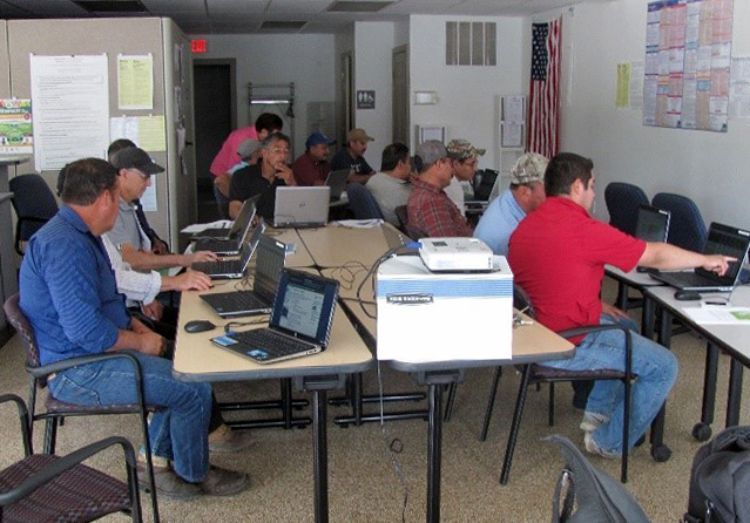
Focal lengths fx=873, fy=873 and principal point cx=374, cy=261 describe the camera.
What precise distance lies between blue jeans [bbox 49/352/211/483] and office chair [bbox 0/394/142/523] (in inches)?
17.1

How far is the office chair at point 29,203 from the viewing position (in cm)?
570

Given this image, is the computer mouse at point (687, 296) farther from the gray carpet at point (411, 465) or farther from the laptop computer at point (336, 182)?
the laptop computer at point (336, 182)

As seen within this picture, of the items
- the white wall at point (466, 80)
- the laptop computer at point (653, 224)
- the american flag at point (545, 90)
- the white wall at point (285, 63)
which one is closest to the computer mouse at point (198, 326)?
the laptop computer at point (653, 224)

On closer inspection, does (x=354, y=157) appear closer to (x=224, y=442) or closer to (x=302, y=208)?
(x=302, y=208)

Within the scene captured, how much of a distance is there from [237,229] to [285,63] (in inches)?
299

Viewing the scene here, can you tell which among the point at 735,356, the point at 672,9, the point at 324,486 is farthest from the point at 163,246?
the point at 672,9

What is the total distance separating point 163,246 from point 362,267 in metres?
1.41

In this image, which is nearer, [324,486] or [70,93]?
[324,486]

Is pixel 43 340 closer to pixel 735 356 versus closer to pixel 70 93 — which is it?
pixel 735 356

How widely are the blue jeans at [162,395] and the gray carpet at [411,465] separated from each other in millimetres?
214

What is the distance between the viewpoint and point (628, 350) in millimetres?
3246

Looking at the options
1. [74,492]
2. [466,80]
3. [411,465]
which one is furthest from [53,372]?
[466,80]

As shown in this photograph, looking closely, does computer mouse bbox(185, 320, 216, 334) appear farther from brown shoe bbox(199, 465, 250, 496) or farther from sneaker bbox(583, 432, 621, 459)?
sneaker bbox(583, 432, 621, 459)

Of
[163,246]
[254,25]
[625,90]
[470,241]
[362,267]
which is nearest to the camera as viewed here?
[470,241]
